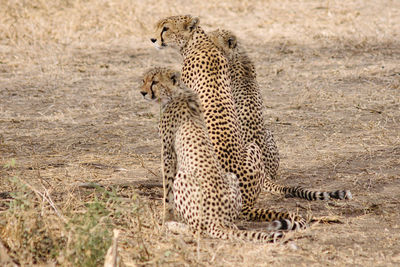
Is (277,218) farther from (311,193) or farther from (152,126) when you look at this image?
(152,126)

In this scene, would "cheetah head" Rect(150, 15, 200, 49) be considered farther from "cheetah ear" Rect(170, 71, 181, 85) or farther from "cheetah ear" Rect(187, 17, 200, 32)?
"cheetah ear" Rect(170, 71, 181, 85)

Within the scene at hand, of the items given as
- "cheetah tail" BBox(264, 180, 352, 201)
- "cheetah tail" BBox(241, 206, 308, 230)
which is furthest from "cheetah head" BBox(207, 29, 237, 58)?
"cheetah tail" BBox(241, 206, 308, 230)

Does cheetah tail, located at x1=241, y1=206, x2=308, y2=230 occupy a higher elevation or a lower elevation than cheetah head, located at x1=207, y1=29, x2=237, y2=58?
lower

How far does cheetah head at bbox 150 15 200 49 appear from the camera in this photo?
4.74 m

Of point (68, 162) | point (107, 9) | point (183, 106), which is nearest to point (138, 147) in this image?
point (68, 162)

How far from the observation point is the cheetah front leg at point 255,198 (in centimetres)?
367

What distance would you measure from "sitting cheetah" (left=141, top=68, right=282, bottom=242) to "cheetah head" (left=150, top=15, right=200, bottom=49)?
729 mm

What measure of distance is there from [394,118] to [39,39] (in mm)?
4389

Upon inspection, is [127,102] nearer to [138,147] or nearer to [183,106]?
[138,147]

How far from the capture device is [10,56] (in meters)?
8.13

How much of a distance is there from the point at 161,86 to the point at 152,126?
2.19 meters

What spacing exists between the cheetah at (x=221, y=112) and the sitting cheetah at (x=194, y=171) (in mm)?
160

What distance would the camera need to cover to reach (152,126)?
6250 millimetres

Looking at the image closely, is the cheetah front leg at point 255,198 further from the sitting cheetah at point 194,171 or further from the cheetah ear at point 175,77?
the cheetah ear at point 175,77
